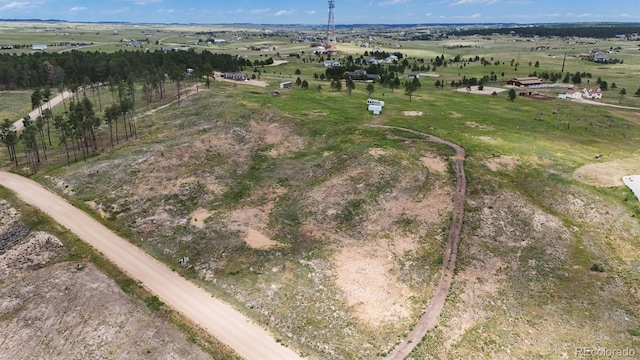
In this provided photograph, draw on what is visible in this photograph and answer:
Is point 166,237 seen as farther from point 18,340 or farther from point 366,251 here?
point 366,251

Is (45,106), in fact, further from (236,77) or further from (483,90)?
(483,90)

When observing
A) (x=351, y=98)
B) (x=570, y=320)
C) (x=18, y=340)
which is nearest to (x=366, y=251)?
(x=570, y=320)

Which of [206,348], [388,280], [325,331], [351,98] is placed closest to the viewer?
[206,348]

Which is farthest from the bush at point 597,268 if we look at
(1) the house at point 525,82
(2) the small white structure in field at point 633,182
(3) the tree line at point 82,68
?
(1) the house at point 525,82

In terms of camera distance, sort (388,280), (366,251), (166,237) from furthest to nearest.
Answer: (166,237), (366,251), (388,280)

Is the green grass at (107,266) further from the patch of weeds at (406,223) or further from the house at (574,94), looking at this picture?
the house at (574,94)

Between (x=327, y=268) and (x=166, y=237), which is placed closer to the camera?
(x=327, y=268)
